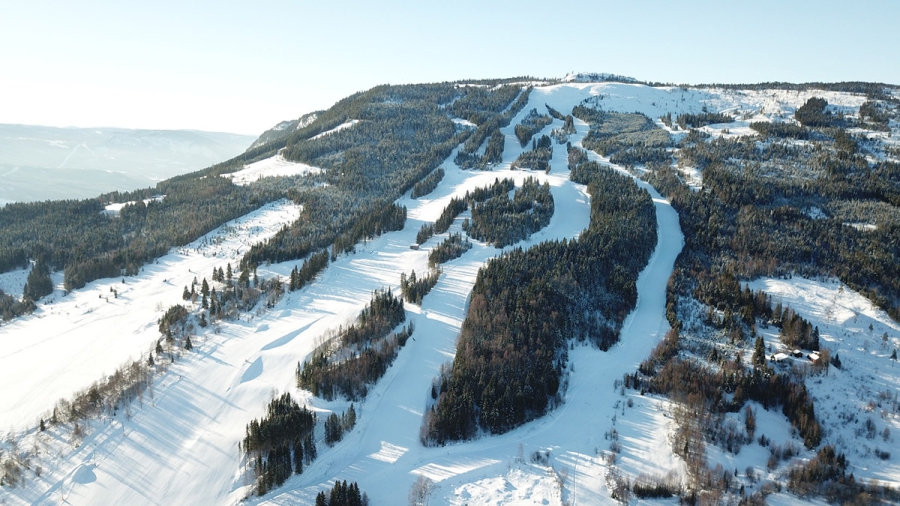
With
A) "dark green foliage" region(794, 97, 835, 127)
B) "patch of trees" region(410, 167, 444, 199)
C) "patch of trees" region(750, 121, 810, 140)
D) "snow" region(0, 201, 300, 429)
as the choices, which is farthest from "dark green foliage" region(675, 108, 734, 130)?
"snow" region(0, 201, 300, 429)

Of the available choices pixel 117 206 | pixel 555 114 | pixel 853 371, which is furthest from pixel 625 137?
pixel 117 206

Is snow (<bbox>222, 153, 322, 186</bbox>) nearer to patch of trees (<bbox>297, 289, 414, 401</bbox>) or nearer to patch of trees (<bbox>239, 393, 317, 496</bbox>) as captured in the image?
patch of trees (<bbox>297, 289, 414, 401</bbox>)

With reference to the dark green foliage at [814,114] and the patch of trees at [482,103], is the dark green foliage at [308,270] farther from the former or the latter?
the dark green foliage at [814,114]

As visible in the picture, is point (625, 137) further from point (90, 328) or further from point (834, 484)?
point (90, 328)

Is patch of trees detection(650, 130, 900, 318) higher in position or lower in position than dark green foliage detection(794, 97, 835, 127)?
lower

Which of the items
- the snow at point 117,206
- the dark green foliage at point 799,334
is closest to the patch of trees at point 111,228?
the snow at point 117,206

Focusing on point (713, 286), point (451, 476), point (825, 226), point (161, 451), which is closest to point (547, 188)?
point (713, 286)

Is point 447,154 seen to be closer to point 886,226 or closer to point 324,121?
point 324,121
